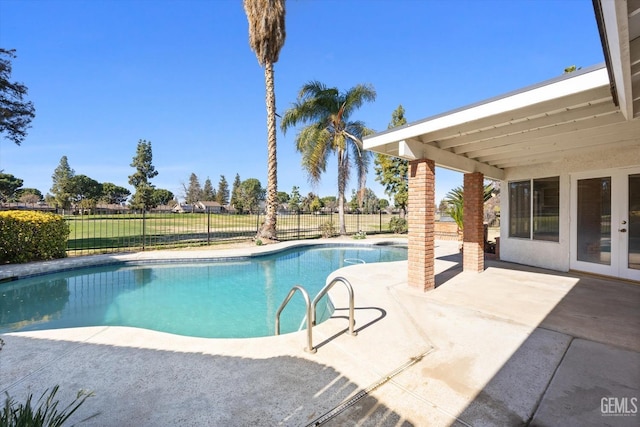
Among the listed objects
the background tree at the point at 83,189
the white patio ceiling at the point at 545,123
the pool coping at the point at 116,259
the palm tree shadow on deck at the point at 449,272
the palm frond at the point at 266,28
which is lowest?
the pool coping at the point at 116,259

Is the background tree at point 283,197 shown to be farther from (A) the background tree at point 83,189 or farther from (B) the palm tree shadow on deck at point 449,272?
(B) the palm tree shadow on deck at point 449,272

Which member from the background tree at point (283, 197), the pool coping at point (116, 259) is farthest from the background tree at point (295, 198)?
the pool coping at point (116, 259)

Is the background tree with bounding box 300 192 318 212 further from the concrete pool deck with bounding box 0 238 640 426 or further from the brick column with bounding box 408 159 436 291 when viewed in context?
the concrete pool deck with bounding box 0 238 640 426

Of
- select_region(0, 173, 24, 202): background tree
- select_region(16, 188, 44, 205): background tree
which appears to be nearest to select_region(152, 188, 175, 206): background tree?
select_region(16, 188, 44, 205): background tree

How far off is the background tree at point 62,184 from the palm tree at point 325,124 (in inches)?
2163

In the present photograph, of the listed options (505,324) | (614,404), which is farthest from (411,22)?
(614,404)

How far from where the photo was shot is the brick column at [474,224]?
7.12m

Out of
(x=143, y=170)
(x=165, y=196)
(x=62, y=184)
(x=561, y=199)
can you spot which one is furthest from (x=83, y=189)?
(x=561, y=199)

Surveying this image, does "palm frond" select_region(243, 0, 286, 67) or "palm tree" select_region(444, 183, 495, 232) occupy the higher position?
"palm frond" select_region(243, 0, 286, 67)

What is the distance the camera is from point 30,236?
9.45 m

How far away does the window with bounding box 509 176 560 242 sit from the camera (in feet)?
24.0

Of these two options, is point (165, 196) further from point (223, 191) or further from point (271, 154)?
point (271, 154)

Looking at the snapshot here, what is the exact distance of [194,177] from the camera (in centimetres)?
8556

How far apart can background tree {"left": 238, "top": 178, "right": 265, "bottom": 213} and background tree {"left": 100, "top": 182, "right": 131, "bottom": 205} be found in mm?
30659
